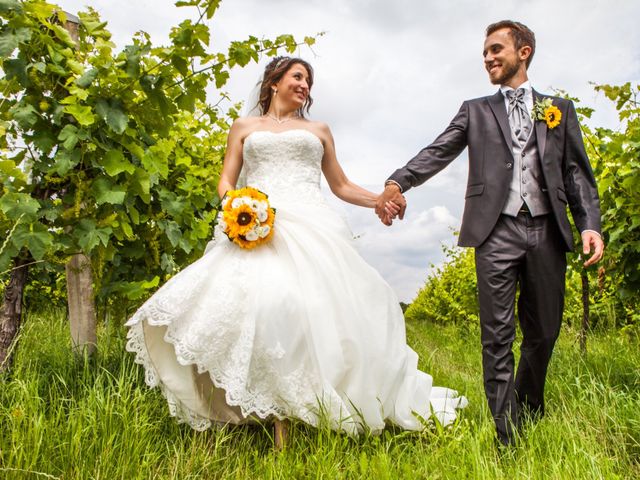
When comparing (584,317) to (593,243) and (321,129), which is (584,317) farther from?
(321,129)

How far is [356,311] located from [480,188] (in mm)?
1072

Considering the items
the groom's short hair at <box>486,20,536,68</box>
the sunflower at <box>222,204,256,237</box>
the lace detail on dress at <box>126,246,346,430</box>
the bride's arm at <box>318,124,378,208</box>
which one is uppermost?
the groom's short hair at <box>486,20,536,68</box>

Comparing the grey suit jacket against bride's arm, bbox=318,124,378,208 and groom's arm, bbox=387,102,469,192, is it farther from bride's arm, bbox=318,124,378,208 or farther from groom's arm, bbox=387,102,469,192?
bride's arm, bbox=318,124,378,208

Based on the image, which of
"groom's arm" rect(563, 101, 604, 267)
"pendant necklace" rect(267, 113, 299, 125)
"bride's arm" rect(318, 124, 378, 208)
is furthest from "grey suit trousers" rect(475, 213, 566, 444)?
"pendant necklace" rect(267, 113, 299, 125)

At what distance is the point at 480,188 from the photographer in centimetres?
357

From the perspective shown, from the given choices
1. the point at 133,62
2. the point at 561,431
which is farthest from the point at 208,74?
the point at 561,431

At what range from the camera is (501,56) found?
145 inches

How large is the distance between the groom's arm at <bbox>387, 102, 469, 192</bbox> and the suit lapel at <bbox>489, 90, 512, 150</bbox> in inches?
7.0

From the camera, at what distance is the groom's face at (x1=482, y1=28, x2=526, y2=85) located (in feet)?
12.1

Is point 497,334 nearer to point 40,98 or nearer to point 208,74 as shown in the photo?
point 208,74

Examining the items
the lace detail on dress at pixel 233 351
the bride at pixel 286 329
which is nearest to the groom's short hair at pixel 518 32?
the bride at pixel 286 329

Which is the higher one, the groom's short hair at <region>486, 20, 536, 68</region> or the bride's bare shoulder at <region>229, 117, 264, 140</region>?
the groom's short hair at <region>486, 20, 536, 68</region>

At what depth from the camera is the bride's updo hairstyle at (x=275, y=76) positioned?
439 centimetres

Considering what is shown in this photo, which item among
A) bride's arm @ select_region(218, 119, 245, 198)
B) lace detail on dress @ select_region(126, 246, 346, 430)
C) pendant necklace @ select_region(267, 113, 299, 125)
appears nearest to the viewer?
lace detail on dress @ select_region(126, 246, 346, 430)
